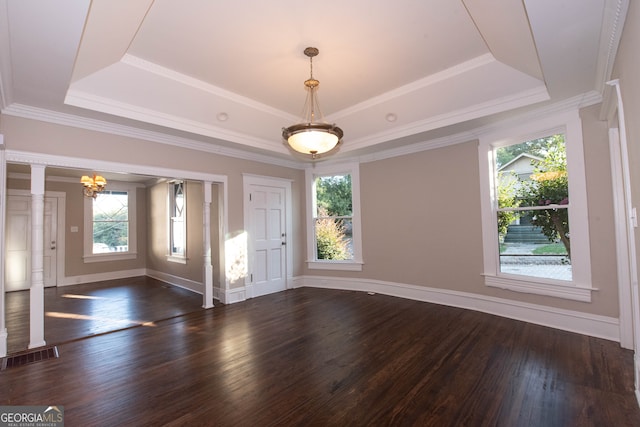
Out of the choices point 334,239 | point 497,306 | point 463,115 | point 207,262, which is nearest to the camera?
point 463,115

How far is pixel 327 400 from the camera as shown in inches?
83.2

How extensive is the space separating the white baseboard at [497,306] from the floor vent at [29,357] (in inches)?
144

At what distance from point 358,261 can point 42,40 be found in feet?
15.9

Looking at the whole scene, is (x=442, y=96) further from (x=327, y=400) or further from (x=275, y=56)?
(x=327, y=400)

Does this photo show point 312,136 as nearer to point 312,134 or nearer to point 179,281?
point 312,134

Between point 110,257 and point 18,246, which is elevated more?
point 18,246

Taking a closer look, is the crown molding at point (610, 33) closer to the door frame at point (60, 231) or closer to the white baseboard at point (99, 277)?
the door frame at point (60, 231)

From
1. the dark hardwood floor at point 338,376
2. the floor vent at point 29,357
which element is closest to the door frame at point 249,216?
the dark hardwood floor at point 338,376

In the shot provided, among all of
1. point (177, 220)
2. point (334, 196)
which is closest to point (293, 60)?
point (334, 196)

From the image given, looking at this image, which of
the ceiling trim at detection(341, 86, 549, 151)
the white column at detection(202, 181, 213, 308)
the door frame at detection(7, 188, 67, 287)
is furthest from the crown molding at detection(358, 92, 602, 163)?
the door frame at detection(7, 188, 67, 287)

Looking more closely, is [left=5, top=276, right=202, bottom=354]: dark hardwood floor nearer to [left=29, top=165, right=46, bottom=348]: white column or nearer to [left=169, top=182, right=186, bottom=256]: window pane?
[left=29, top=165, right=46, bottom=348]: white column

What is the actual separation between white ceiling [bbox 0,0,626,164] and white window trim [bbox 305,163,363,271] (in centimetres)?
131

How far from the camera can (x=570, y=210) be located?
3.29m

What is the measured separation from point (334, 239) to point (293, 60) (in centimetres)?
351
